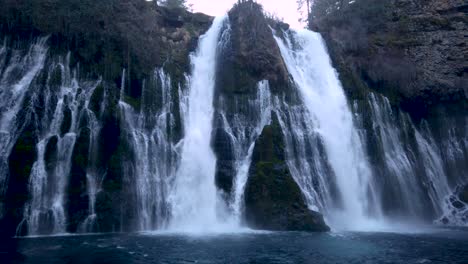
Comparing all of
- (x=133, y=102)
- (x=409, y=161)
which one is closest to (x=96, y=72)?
(x=133, y=102)

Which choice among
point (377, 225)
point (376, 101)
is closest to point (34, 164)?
point (377, 225)

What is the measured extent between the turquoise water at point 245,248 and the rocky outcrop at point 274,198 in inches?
61.4

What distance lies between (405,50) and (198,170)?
20139 millimetres

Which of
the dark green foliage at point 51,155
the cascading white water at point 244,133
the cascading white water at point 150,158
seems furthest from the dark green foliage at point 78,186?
the cascading white water at point 244,133

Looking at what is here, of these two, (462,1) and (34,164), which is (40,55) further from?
(462,1)

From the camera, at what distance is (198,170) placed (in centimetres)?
2730

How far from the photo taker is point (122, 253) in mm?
16844

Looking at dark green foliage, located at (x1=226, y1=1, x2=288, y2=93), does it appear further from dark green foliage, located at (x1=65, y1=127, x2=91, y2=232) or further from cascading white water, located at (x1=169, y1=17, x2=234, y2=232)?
dark green foliage, located at (x1=65, y1=127, x2=91, y2=232)

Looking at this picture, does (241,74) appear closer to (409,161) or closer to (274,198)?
(274,198)

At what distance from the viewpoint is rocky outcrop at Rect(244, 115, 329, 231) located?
24.6 meters

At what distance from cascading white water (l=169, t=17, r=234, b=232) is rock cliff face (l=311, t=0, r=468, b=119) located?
10798 mm

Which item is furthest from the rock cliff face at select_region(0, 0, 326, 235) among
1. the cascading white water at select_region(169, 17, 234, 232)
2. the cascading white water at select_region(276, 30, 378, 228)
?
the cascading white water at select_region(276, 30, 378, 228)

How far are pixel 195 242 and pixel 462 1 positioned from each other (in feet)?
104

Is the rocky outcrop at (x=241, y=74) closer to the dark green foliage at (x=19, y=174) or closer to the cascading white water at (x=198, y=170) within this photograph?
the cascading white water at (x=198, y=170)
